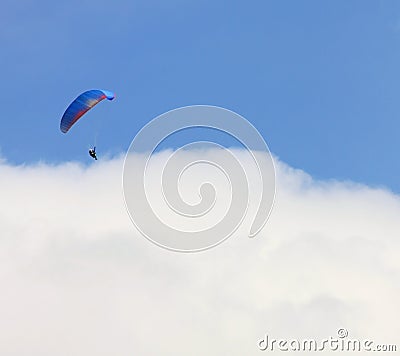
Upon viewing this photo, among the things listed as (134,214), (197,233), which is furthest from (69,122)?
(197,233)

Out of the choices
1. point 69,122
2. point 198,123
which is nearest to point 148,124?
point 198,123

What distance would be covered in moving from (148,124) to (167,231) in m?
12.7

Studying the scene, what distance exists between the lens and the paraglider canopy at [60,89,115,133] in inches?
4023

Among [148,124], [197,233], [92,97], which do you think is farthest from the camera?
[197,233]

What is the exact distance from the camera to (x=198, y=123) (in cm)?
9912

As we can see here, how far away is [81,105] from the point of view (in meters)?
103

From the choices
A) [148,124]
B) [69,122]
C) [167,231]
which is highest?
[69,122]

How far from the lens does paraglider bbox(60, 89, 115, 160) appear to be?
10219 centimetres

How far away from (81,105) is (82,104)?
0.22 meters

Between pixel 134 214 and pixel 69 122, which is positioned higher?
pixel 69 122

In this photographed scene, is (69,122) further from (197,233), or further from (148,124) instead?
(197,233)

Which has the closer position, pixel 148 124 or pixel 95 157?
pixel 148 124

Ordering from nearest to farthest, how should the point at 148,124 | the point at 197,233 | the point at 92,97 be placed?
the point at 148,124 < the point at 92,97 < the point at 197,233

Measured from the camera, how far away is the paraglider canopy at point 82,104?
102 meters
